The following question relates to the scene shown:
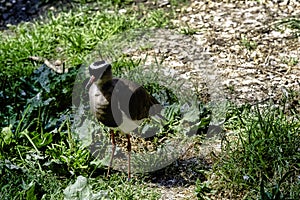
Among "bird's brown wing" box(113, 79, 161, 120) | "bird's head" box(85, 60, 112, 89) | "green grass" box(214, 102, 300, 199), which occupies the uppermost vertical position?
"bird's head" box(85, 60, 112, 89)

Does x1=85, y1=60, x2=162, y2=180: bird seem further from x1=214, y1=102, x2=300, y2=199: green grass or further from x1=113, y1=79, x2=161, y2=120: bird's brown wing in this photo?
x1=214, y1=102, x2=300, y2=199: green grass

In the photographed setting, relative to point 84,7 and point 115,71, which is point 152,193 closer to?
point 115,71

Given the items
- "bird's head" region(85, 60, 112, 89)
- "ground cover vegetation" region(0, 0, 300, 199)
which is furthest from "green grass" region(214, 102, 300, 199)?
"bird's head" region(85, 60, 112, 89)

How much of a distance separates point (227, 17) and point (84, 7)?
1490 mm

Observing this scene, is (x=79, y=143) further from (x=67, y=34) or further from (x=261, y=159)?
(x=67, y=34)

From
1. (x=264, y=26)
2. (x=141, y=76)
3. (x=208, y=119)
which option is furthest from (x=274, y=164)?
(x=264, y=26)

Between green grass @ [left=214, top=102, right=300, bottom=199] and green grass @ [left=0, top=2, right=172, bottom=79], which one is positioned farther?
green grass @ [left=0, top=2, right=172, bottom=79]

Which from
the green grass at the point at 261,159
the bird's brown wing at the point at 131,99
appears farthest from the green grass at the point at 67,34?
the green grass at the point at 261,159

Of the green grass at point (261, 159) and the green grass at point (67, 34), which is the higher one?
the green grass at point (67, 34)

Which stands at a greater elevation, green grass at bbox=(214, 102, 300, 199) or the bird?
the bird

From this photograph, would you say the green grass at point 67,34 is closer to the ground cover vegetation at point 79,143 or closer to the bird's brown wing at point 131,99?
the ground cover vegetation at point 79,143

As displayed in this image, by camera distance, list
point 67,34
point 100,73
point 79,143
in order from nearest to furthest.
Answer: point 100,73, point 79,143, point 67,34

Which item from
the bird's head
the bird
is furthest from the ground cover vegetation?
the bird's head

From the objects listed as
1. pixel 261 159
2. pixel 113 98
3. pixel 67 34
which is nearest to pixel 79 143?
pixel 113 98
